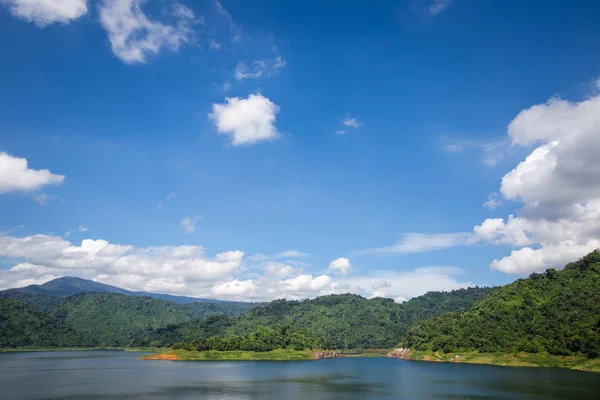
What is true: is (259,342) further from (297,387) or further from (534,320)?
(534,320)

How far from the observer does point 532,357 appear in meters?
108

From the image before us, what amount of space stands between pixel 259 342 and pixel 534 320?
82.8 metres

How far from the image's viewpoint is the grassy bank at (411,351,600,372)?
306ft

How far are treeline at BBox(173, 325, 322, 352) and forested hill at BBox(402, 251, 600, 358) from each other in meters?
40.5

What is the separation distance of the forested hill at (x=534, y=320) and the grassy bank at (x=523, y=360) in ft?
6.87

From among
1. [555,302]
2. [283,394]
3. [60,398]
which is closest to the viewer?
[60,398]

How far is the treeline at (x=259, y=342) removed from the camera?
472 ft

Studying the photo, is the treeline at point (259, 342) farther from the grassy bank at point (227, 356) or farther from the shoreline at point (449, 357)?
the grassy bank at point (227, 356)

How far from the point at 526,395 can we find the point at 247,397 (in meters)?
36.8

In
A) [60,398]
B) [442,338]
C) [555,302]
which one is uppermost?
[555,302]

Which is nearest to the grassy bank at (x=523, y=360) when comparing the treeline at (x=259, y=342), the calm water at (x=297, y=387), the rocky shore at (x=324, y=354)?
the calm water at (x=297, y=387)

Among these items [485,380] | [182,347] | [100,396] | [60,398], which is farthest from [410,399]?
[182,347]

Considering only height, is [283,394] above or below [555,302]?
below

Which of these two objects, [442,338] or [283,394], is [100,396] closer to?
[283,394]
